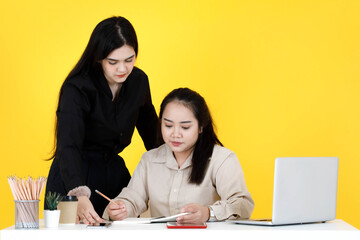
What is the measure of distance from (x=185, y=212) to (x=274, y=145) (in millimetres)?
1699

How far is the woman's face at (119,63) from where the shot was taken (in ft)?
7.24

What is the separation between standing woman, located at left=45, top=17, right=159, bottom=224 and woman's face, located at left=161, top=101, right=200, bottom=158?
0.64ft

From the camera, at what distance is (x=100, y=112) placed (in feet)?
7.67

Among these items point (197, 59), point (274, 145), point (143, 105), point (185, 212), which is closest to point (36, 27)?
point (197, 59)

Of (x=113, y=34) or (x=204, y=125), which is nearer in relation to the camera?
(x=113, y=34)

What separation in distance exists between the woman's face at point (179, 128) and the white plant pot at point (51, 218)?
64cm

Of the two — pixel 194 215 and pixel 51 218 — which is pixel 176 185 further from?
pixel 51 218

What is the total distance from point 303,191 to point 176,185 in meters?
0.65

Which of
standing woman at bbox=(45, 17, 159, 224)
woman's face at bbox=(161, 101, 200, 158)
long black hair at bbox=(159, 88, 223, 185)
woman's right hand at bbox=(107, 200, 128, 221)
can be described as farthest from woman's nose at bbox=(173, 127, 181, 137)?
woman's right hand at bbox=(107, 200, 128, 221)

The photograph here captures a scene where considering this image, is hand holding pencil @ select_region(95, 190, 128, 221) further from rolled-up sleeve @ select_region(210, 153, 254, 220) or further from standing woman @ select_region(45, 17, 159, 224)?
rolled-up sleeve @ select_region(210, 153, 254, 220)

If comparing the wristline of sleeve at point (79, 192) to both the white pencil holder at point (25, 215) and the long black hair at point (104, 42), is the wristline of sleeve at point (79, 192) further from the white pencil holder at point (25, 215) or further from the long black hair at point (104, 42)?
the long black hair at point (104, 42)

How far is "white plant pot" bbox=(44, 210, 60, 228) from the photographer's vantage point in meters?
1.76

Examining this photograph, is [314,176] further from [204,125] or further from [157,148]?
[157,148]

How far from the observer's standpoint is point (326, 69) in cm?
346
